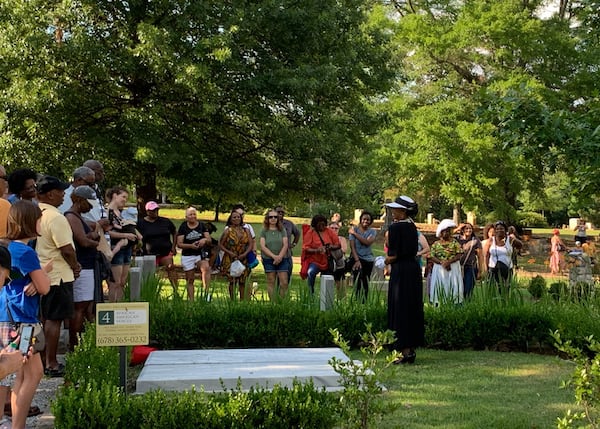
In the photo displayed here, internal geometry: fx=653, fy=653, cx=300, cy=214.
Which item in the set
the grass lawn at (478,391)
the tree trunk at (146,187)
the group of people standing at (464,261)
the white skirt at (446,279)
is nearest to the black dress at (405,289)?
the grass lawn at (478,391)

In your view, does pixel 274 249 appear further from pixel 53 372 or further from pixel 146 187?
pixel 146 187

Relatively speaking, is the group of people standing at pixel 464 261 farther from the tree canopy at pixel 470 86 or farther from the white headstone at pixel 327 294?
the tree canopy at pixel 470 86

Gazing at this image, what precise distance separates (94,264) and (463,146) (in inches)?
694

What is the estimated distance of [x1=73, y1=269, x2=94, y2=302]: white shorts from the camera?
6.83 m

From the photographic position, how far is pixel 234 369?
5.27 m

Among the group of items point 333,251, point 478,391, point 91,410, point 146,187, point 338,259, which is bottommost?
point 478,391

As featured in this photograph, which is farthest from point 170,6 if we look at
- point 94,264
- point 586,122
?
point 586,122

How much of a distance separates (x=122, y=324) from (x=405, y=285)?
11.5ft

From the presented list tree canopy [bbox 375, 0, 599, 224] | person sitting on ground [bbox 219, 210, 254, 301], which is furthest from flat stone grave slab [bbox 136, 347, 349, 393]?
tree canopy [bbox 375, 0, 599, 224]

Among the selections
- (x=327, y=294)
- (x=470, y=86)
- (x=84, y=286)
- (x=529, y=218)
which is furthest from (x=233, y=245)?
(x=529, y=218)

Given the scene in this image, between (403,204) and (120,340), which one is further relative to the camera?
(403,204)

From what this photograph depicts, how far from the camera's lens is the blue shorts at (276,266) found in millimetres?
9906

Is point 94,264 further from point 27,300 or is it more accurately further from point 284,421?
point 284,421

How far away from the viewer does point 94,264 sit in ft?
22.8
